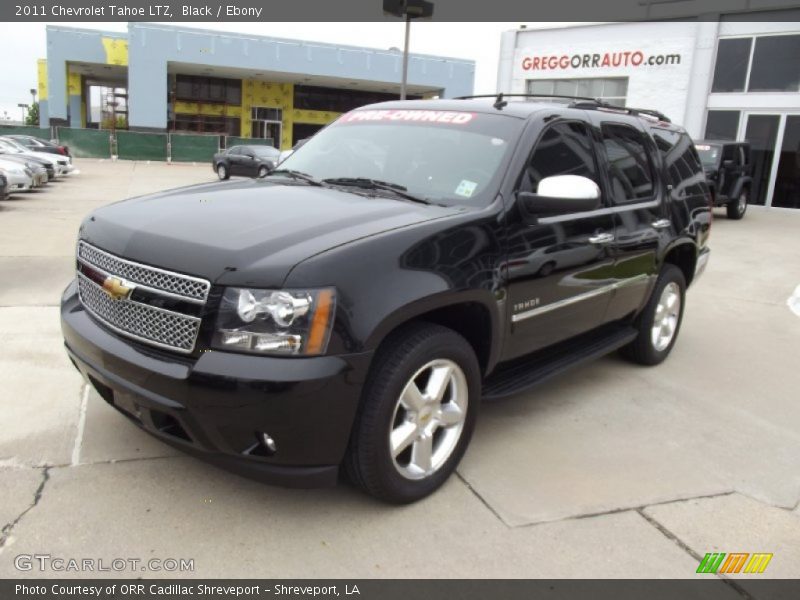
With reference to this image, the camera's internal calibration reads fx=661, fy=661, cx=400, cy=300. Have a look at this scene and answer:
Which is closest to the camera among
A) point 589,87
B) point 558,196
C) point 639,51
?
point 558,196

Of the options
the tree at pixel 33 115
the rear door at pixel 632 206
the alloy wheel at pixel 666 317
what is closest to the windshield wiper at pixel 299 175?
the rear door at pixel 632 206

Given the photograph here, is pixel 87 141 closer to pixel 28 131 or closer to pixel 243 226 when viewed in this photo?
pixel 28 131

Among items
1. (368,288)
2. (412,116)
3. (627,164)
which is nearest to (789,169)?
(627,164)

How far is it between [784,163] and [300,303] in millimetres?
20110

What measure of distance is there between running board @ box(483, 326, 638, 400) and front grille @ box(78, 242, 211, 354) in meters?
1.55

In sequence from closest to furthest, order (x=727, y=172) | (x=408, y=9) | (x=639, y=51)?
(x=408, y=9) → (x=727, y=172) → (x=639, y=51)

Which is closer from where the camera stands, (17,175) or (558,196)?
(558,196)

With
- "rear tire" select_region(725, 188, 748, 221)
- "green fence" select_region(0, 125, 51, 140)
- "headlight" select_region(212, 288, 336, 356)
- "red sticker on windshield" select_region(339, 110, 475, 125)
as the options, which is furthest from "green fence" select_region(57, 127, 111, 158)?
"headlight" select_region(212, 288, 336, 356)

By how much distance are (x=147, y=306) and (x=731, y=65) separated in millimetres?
21275

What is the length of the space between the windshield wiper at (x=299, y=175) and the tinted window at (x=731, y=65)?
19429 mm

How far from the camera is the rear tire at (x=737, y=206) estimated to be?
1644 centimetres

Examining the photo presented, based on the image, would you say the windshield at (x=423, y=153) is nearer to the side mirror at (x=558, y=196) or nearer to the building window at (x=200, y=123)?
the side mirror at (x=558, y=196)

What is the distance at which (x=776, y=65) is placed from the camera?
61.3 feet
